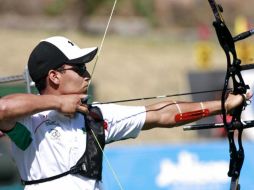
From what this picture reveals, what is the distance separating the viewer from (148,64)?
21609 millimetres

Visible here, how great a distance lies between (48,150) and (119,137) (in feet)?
1.50

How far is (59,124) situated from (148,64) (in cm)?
1689

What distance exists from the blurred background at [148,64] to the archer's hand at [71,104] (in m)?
1.44

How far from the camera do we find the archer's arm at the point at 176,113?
5070mm

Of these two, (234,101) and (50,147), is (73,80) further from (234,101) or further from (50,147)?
(234,101)

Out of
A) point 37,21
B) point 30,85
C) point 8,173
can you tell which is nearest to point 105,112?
point 30,85

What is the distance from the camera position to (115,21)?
26781 mm

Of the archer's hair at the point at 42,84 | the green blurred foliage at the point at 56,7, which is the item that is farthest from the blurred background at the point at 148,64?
the archer's hair at the point at 42,84

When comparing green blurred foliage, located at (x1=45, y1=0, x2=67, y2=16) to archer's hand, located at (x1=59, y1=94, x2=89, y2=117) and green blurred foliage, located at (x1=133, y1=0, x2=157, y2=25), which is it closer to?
green blurred foliage, located at (x1=133, y1=0, x2=157, y2=25)

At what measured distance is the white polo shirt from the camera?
4.68 metres

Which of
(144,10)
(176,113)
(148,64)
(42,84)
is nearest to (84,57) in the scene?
(42,84)

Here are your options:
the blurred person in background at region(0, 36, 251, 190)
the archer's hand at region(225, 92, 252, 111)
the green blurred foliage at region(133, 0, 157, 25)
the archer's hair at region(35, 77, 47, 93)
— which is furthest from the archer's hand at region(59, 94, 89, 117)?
the green blurred foliage at region(133, 0, 157, 25)

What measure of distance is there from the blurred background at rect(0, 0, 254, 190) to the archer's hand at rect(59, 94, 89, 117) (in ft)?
4.71

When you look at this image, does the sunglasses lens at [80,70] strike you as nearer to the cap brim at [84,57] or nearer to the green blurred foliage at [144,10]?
the cap brim at [84,57]
